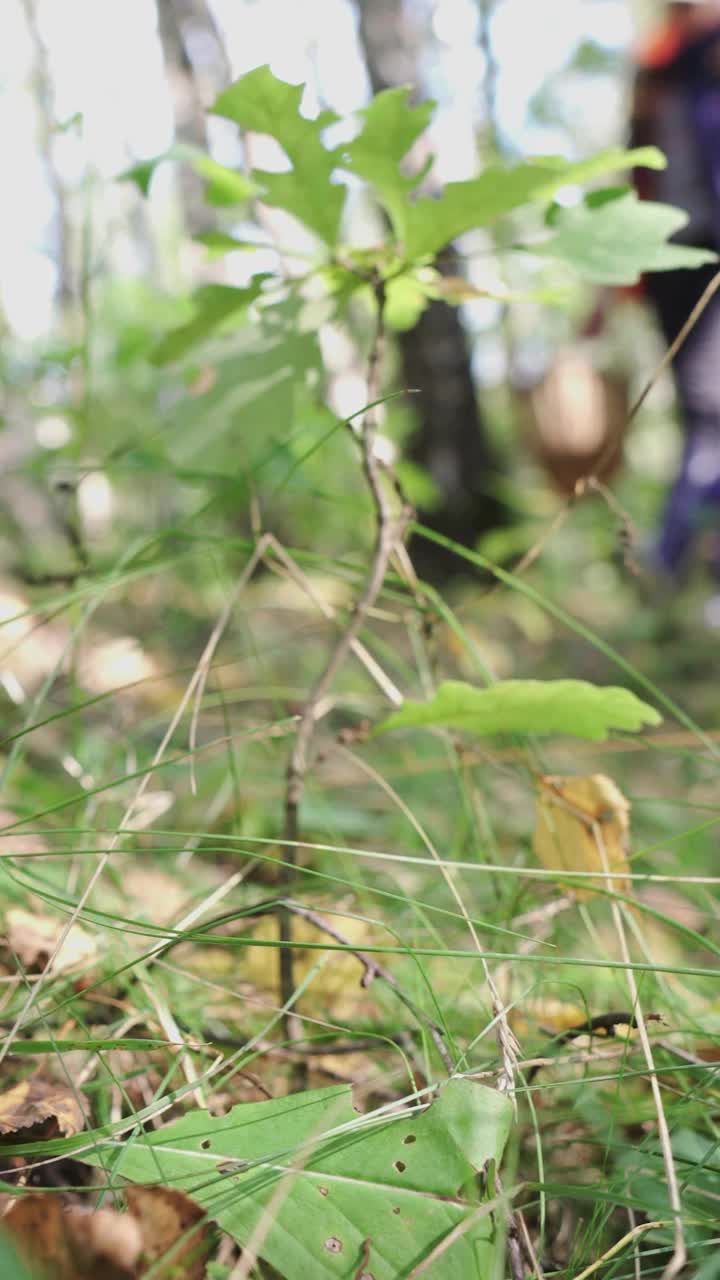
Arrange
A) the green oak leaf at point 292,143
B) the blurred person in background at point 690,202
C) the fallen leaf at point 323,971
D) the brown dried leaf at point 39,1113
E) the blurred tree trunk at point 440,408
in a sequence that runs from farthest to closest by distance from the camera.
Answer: the blurred tree trunk at point 440,408 < the blurred person in background at point 690,202 < the fallen leaf at point 323,971 < the green oak leaf at point 292,143 < the brown dried leaf at point 39,1113

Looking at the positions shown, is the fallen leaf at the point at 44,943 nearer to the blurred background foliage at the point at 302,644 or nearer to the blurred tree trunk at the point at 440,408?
the blurred background foliage at the point at 302,644

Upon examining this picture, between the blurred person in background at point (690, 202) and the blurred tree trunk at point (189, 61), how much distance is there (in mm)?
1977

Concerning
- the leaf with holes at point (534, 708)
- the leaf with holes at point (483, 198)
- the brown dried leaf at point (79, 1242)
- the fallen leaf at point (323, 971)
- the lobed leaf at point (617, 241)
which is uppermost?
the leaf with holes at point (483, 198)

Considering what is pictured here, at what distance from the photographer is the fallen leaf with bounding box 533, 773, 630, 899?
739 millimetres

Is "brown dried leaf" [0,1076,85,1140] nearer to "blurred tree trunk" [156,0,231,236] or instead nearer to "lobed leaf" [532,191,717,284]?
"lobed leaf" [532,191,717,284]

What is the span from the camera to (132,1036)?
0.69m

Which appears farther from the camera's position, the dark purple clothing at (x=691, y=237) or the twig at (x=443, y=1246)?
the dark purple clothing at (x=691, y=237)

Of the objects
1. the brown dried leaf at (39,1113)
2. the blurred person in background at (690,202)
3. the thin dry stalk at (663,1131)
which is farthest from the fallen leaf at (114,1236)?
the blurred person in background at (690,202)

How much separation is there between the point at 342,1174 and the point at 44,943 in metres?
0.38

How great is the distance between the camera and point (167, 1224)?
0.43m

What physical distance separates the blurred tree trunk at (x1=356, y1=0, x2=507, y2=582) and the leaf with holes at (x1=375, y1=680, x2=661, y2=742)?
286 centimetres

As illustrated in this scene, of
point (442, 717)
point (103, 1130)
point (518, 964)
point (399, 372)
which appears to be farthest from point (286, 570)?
point (399, 372)

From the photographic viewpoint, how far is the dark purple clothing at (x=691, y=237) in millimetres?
3049

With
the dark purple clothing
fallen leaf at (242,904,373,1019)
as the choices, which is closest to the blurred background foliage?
fallen leaf at (242,904,373,1019)
